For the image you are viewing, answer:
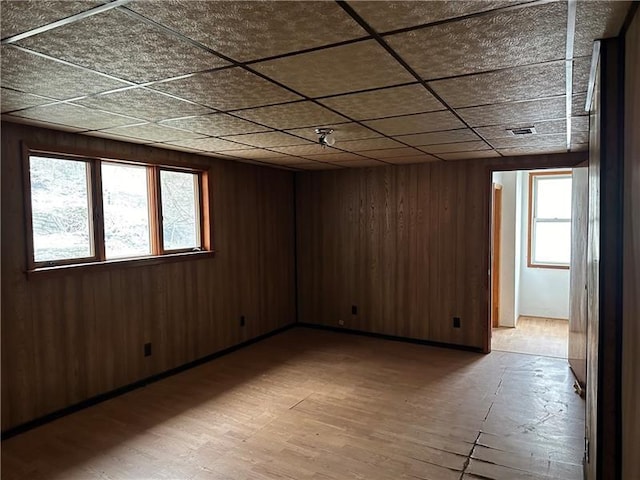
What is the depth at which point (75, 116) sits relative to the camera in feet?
9.18

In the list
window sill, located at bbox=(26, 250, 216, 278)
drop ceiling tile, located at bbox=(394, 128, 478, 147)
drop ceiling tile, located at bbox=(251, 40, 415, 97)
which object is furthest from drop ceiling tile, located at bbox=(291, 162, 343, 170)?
drop ceiling tile, located at bbox=(251, 40, 415, 97)

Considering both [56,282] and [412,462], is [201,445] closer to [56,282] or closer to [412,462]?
[412,462]

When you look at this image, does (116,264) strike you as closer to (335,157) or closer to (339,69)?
(335,157)

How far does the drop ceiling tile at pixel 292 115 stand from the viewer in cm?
255

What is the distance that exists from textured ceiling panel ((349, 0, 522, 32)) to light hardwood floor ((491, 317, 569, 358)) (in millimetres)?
4641

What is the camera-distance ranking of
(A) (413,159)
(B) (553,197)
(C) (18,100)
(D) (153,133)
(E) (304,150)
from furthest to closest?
(B) (553,197)
(A) (413,159)
(E) (304,150)
(D) (153,133)
(C) (18,100)

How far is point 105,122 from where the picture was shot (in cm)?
298

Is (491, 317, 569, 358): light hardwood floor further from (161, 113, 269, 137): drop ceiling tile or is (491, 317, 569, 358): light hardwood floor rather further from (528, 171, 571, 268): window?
(161, 113, 269, 137): drop ceiling tile

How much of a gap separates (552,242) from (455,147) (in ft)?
12.5

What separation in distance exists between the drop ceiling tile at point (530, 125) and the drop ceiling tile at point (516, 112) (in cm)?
10

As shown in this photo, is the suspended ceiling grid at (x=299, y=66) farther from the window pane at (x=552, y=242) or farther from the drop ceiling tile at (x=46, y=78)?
the window pane at (x=552, y=242)

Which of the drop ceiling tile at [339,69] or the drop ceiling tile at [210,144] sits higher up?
the drop ceiling tile at [210,144]


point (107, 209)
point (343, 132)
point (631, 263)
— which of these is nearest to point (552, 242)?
point (343, 132)

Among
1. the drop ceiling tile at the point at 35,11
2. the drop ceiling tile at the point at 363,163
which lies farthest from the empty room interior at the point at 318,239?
the drop ceiling tile at the point at 363,163
